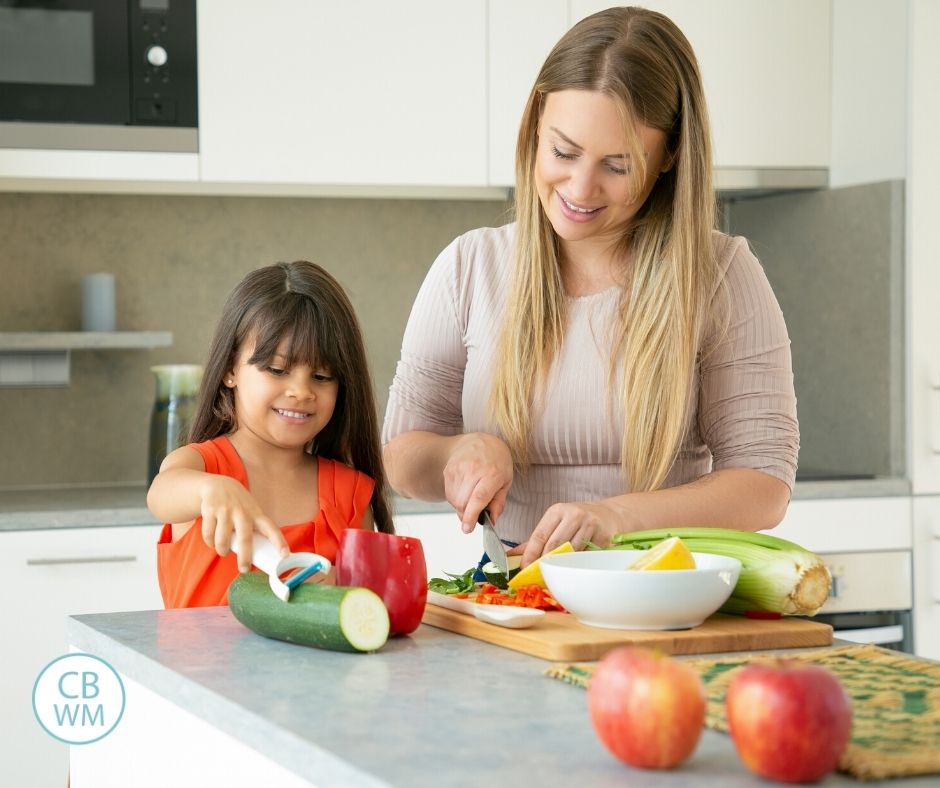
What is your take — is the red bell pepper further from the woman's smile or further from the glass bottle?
the glass bottle

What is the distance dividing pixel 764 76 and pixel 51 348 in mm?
1708

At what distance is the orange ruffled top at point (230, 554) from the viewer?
4.97ft

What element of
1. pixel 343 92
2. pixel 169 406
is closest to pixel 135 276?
pixel 169 406

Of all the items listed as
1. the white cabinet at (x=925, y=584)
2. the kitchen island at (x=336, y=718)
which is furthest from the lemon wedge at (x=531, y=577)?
the white cabinet at (x=925, y=584)

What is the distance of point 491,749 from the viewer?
0.79 metres

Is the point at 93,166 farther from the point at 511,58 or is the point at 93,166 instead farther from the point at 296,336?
the point at 296,336

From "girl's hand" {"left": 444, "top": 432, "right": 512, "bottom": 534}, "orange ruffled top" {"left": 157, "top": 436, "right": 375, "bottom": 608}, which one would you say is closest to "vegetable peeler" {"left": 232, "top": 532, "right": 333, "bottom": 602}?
"girl's hand" {"left": 444, "top": 432, "right": 512, "bottom": 534}

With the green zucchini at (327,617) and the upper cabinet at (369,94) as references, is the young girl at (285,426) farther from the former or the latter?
the upper cabinet at (369,94)

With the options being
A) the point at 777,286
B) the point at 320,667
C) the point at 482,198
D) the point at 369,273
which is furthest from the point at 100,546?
the point at 777,286

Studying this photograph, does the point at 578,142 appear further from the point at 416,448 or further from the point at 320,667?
the point at 320,667

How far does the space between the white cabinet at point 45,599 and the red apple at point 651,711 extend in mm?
Result: 1833

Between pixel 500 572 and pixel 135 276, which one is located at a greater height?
pixel 135 276

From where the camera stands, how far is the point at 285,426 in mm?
1604

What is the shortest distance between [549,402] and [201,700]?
75 cm
